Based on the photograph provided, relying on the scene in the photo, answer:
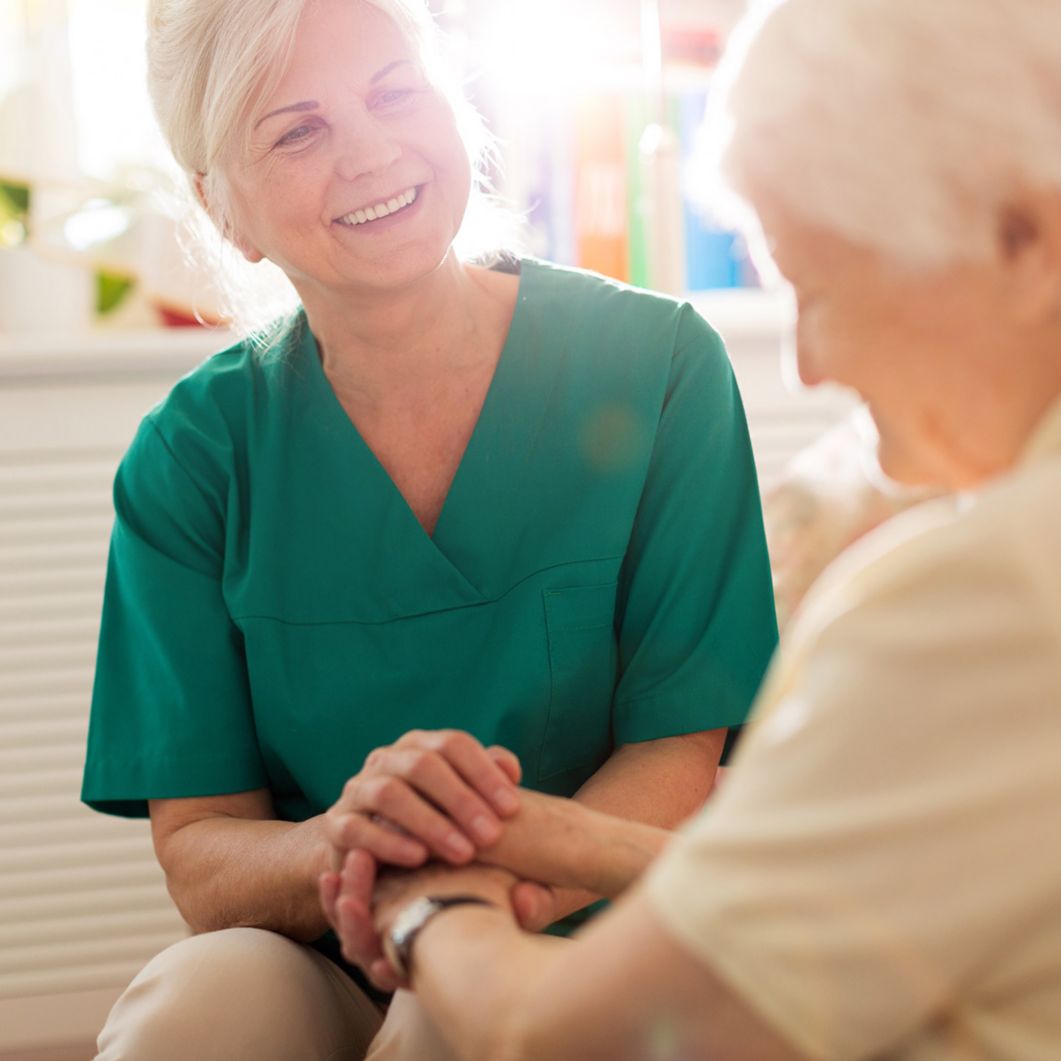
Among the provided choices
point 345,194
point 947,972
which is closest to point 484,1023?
point 947,972

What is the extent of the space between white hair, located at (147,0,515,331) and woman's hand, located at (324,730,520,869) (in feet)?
2.27

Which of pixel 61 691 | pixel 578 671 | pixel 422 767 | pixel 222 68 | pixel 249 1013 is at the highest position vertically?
pixel 222 68

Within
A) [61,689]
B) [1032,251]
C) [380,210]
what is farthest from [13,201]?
[1032,251]

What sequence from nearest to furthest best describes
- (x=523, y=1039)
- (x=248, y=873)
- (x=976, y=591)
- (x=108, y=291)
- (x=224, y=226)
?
(x=976, y=591)
(x=523, y=1039)
(x=248, y=873)
(x=224, y=226)
(x=108, y=291)

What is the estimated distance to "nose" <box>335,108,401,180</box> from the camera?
4.68 feet

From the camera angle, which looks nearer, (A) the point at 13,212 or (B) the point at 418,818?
(B) the point at 418,818

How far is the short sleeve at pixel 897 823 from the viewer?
612 mm

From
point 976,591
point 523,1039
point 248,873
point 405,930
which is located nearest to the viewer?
point 976,591

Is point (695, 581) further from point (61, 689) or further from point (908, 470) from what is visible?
point (61, 689)

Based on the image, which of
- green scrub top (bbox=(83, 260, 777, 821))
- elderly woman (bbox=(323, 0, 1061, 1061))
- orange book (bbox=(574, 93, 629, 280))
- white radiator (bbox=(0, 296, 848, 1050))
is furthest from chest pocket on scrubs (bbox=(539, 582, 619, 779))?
orange book (bbox=(574, 93, 629, 280))

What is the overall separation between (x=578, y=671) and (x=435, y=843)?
41 centimetres

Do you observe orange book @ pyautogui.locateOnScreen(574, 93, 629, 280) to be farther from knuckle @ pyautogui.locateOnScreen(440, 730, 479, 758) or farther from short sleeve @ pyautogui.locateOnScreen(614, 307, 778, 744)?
knuckle @ pyautogui.locateOnScreen(440, 730, 479, 758)

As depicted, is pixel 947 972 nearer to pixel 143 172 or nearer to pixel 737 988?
pixel 737 988

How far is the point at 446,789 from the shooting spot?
3.42 feet
